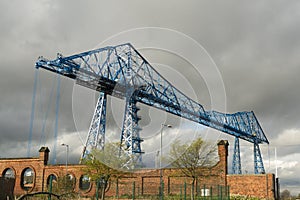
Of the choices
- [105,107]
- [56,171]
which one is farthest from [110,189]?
[105,107]

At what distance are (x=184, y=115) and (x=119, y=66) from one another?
18273mm

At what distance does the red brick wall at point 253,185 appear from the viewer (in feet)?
105

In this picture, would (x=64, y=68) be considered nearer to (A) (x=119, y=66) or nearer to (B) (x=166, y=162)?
(A) (x=119, y=66)

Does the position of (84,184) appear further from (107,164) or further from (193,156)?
(193,156)

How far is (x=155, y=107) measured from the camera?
55.1m

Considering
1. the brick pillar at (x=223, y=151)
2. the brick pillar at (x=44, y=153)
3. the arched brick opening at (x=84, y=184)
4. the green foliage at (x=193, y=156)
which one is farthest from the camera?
the brick pillar at (x=44, y=153)

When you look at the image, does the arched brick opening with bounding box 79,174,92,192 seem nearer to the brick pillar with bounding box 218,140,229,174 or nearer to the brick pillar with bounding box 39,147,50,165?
the brick pillar with bounding box 39,147,50,165

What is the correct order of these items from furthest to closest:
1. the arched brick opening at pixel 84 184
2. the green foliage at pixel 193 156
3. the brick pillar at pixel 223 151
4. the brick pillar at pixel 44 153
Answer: the brick pillar at pixel 44 153 → the arched brick opening at pixel 84 184 → the brick pillar at pixel 223 151 → the green foliage at pixel 193 156

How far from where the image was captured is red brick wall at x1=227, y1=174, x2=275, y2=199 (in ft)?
105

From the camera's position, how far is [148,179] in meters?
37.3

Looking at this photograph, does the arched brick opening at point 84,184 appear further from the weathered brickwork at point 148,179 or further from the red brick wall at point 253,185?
the red brick wall at point 253,185

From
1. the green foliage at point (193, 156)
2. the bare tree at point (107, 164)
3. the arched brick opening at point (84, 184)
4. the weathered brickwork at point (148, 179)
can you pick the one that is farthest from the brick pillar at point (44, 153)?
the green foliage at point (193, 156)

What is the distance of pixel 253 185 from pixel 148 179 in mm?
10151

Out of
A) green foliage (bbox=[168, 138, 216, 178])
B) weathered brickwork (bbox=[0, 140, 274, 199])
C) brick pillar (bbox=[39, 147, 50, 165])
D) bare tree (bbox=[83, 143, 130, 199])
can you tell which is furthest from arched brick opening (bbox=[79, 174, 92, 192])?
green foliage (bbox=[168, 138, 216, 178])
